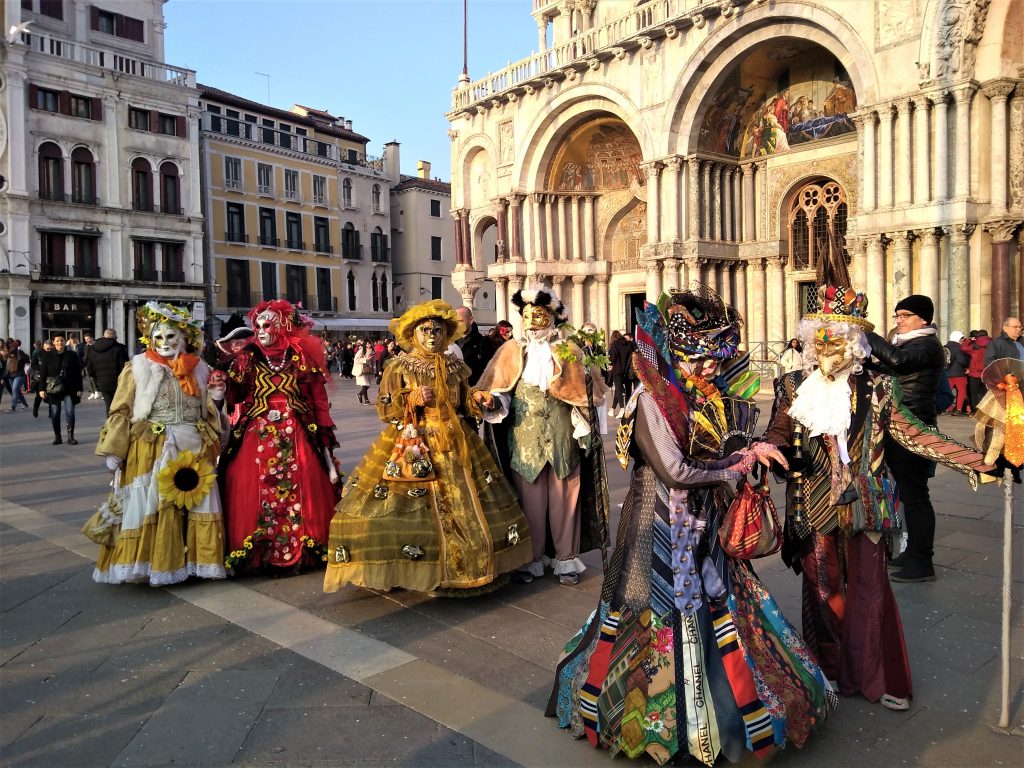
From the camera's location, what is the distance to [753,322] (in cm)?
1941

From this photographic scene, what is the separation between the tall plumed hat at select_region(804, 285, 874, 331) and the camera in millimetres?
3484

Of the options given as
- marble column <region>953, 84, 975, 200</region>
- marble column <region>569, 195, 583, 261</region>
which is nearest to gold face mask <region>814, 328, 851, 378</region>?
marble column <region>953, 84, 975, 200</region>

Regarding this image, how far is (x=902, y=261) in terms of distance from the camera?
14.1 meters

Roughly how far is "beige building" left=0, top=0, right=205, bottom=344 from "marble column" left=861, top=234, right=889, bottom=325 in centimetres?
2846

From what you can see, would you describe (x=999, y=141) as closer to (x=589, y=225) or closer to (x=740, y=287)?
(x=740, y=287)

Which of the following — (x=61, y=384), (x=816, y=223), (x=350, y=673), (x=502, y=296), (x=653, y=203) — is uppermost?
(x=653, y=203)

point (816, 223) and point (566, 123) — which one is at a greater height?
point (566, 123)

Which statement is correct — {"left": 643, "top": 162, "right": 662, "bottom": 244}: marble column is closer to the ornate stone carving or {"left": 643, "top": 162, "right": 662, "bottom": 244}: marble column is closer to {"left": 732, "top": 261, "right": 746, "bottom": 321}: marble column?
{"left": 732, "top": 261, "right": 746, "bottom": 321}: marble column

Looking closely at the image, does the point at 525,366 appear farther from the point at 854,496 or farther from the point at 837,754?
the point at 837,754

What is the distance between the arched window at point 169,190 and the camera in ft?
109

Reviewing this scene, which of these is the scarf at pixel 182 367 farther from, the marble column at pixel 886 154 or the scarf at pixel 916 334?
the marble column at pixel 886 154

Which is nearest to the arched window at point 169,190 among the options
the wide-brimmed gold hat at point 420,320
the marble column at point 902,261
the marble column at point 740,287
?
the marble column at point 740,287

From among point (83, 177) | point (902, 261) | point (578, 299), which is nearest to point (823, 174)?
point (902, 261)

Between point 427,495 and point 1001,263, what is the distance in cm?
1267
